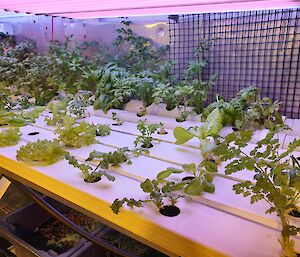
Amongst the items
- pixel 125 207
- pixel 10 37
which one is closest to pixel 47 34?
pixel 10 37

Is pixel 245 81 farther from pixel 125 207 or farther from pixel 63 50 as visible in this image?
pixel 63 50

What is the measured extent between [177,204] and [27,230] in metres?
1.20

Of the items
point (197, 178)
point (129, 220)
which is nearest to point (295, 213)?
point (197, 178)

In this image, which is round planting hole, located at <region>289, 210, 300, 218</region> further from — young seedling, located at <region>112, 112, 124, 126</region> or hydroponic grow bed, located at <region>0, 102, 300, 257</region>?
young seedling, located at <region>112, 112, 124, 126</region>

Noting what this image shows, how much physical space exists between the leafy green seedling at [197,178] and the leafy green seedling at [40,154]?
54cm

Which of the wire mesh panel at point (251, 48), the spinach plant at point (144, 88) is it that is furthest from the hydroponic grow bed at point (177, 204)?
the spinach plant at point (144, 88)

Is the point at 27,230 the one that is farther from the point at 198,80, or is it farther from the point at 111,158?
the point at 198,80

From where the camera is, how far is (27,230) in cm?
166

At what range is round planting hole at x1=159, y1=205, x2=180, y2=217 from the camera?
83 cm

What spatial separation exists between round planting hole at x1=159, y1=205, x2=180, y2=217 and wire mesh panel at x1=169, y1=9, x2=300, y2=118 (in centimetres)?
126

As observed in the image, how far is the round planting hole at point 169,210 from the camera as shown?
0.83 metres

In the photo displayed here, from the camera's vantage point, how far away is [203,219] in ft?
2.63

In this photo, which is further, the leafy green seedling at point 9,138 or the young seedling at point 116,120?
the young seedling at point 116,120

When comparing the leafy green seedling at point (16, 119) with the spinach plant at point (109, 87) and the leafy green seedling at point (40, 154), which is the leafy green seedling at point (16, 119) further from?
the leafy green seedling at point (40, 154)
